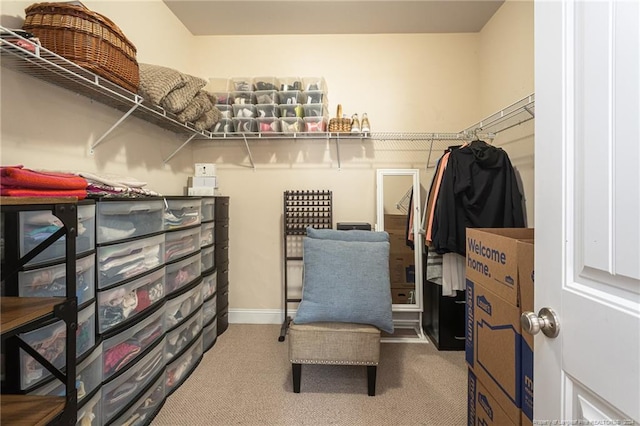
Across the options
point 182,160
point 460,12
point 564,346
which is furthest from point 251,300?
point 460,12

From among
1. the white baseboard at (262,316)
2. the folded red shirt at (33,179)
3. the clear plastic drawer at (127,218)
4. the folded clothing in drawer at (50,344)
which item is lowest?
the white baseboard at (262,316)

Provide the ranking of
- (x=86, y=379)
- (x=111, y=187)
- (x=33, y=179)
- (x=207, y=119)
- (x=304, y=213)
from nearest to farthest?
1. (x=33, y=179)
2. (x=86, y=379)
3. (x=111, y=187)
4. (x=207, y=119)
5. (x=304, y=213)

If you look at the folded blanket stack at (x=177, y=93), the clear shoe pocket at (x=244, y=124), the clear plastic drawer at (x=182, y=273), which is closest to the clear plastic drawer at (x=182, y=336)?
the clear plastic drawer at (x=182, y=273)

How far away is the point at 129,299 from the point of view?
55.0 inches

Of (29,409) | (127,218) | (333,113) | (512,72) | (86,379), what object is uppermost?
(512,72)

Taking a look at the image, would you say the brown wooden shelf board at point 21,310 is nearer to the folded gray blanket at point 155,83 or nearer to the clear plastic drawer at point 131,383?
the clear plastic drawer at point 131,383

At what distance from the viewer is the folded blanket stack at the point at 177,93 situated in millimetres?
1642

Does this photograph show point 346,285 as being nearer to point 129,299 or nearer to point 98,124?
point 129,299

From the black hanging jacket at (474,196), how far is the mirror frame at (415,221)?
1.49 feet

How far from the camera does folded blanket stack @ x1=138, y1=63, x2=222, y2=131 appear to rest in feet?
5.39

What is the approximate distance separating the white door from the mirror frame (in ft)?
6.19

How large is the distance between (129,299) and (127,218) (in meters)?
0.41

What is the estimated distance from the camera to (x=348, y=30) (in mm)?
2666

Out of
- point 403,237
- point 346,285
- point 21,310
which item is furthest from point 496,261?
point 21,310
